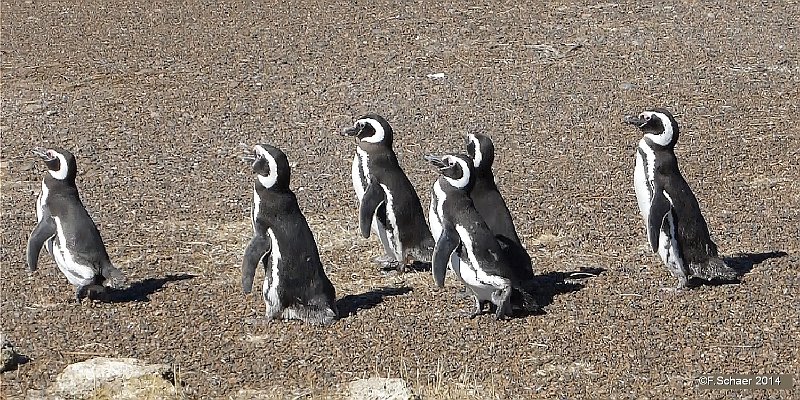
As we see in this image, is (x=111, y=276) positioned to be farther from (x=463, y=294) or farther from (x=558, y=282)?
(x=558, y=282)

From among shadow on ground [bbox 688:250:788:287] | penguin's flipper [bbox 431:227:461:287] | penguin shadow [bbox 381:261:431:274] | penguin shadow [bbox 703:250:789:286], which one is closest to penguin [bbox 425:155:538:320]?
penguin's flipper [bbox 431:227:461:287]

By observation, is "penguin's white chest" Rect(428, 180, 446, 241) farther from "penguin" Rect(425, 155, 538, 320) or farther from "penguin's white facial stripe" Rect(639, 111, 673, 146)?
"penguin's white facial stripe" Rect(639, 111, 673, 146)

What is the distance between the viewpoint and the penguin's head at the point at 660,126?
8.68m

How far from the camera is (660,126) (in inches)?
343

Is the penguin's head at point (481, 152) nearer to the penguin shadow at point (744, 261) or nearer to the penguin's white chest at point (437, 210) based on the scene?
the penguin's white chest at point (437, 210)

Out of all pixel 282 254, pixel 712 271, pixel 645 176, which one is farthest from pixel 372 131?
pixel 712 271

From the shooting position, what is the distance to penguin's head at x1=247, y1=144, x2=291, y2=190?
803cm

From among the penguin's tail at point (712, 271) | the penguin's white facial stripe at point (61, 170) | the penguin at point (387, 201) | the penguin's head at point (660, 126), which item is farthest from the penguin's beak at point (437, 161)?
the penguin's white facial stripe at point (61, 170)

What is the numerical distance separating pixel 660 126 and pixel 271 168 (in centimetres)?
254

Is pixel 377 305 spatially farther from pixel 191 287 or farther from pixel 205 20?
pixel 205 20

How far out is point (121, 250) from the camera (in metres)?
9.45

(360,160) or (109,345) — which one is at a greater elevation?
(360,160)

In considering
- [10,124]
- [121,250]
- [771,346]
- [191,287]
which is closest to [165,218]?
[121,250]

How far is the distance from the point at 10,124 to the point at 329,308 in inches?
215
